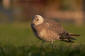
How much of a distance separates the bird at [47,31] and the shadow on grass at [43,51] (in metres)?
1.11

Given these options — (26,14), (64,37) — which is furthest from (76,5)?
(64,37)

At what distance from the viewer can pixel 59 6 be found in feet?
106

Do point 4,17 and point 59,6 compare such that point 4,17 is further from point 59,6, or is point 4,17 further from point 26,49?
point 26,49

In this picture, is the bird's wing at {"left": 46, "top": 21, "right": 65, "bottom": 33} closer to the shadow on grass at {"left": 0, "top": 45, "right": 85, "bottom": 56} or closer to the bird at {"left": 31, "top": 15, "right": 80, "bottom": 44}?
the bird at {"left": 31, "top": 15, "right": 80, "bottom": 44}

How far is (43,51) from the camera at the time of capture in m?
6.52

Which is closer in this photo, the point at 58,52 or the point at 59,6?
the point at 58,52

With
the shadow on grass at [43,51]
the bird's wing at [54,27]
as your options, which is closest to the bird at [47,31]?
the bird's wing at [54,27]

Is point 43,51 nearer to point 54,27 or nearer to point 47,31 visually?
point 47,31

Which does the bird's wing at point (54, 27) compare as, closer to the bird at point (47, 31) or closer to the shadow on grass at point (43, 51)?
the bird at point (47, 31)

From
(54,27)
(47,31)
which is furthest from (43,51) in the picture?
(54,27)

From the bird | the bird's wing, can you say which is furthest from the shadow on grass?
the bird's wing

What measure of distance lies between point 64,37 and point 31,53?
1.74 m

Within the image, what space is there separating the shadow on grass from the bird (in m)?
1.11

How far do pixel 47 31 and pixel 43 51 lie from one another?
1564 mm
